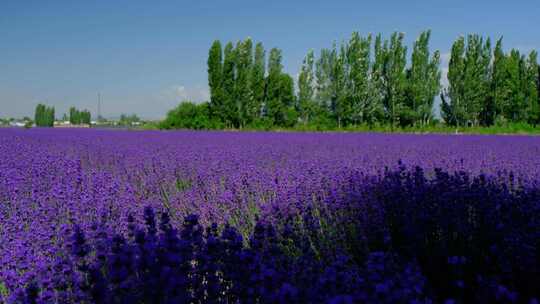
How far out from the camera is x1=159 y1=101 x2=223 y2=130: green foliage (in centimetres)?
3009

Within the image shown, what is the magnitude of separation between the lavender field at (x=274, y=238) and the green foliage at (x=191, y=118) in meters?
24.3

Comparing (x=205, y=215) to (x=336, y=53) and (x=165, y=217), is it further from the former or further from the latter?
(x=336, y=53)

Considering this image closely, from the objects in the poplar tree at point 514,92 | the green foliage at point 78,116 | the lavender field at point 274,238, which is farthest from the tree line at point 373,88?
the green foliage at point 78,116

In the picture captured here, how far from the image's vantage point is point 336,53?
30125 millimetres

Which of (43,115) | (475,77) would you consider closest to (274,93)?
(475,77)

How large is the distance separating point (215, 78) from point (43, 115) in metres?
37.1

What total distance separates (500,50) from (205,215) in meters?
29.4

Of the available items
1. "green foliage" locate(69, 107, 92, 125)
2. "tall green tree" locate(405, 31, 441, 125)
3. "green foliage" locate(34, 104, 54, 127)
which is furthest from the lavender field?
"green foliage" locate(69, 107, 92, 125)

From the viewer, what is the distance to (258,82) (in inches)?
1203

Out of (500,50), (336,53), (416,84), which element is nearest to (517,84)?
(500,50)

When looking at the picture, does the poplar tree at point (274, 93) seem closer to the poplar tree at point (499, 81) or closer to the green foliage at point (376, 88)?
the green foliage at point (376, 88)

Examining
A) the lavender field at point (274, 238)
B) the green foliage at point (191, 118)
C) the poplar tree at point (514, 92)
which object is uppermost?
the poplar tree at point (514, 92)

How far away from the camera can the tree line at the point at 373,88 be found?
1094 inches

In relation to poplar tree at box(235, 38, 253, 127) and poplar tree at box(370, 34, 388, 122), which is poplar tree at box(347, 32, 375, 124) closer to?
poplar tree at box(370, 34, 388, 122)
